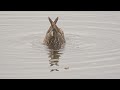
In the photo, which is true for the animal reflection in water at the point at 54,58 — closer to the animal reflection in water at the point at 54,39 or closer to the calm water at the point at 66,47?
the calm water at the point at 66,47

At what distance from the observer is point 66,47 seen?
15.3 metres

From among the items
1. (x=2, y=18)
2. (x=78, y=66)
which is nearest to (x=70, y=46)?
(x=78, y=66)

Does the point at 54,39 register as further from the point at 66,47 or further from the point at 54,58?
the point at 54,58

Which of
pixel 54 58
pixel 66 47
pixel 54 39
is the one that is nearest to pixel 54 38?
pixel 54 39

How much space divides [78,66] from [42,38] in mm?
3914

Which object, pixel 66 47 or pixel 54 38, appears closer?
pixel 66 47

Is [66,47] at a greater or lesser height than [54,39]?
lesser

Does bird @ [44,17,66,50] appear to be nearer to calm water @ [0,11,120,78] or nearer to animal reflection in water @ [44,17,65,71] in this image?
animal reflection in water @ [44,17,65,71]

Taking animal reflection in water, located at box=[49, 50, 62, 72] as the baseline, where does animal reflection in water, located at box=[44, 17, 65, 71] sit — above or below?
above

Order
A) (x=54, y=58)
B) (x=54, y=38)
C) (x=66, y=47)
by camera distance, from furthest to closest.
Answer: (x=54, y=38) → (x=66, y=47) → (x=54, y=58)

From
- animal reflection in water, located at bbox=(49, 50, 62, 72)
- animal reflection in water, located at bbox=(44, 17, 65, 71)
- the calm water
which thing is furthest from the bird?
animal reflection in water, located at bbox=(49, 50, 62, 72)

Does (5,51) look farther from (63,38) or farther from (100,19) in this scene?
(100,19)

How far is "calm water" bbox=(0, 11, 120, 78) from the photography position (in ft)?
41.3
